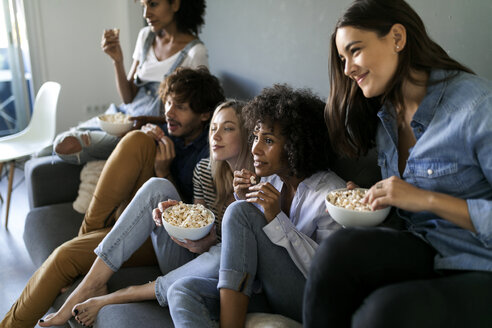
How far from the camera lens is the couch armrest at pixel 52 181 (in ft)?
7.97

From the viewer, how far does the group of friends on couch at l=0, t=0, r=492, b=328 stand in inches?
44.4

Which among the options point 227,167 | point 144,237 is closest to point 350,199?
point 227,167

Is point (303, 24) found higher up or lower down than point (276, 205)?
higher up

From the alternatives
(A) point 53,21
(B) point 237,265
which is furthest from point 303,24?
(A) point 53,21

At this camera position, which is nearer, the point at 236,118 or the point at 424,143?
the point at 424,143

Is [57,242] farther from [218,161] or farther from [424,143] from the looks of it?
[424,143]

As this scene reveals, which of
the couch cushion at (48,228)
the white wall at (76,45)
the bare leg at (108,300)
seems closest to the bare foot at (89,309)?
the bare leg at (108,300)

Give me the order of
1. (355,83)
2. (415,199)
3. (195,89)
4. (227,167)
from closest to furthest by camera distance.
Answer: (415,199) < (355,83) < (227,167) < (195,89)

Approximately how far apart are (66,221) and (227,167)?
2.83 ft

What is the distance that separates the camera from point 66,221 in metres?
2.28

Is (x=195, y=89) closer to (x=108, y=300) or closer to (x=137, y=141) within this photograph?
(x=137, y=141)

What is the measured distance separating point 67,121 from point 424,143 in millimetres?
3464

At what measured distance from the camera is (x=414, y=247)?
1196mm

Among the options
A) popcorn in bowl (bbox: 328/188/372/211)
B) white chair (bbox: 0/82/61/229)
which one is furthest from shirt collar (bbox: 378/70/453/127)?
white chair (bbox: 0/82/61/229)
